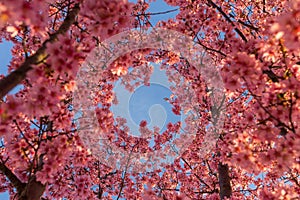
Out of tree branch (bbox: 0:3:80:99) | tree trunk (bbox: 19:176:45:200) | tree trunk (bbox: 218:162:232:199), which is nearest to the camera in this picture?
tree branch (bbox: 0:3:80:99)

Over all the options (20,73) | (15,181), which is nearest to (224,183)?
(15,181)

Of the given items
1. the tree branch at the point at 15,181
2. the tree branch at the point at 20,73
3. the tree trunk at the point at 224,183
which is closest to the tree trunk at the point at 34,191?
the tree branch at the point at 15,181

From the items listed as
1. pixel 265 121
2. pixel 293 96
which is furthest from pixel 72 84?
pixel 293 96

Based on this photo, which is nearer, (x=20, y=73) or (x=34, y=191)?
(x=20, y=73)

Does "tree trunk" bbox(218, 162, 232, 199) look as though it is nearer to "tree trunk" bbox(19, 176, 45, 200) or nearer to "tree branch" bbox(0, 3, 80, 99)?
A: "tree trunk" bbox(19, 176, 45, 200)

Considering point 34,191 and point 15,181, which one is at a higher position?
point 15,181

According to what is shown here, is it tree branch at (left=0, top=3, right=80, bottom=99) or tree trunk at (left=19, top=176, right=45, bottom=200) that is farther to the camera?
tree trunk at (left=19, top=176, right=45, bottom=200)

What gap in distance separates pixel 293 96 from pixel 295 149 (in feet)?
2.41

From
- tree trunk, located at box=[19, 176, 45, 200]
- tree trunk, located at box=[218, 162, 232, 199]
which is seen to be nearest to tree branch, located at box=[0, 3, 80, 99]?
tree trunk, located at box=[19, 176, 45, 200]

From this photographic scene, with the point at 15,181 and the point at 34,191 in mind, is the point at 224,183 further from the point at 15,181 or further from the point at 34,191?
the point at 15,181

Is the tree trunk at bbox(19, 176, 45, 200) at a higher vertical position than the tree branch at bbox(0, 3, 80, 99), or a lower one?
lower

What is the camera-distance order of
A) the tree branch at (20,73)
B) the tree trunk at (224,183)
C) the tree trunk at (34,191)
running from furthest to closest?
the tree trunk at (224,183), the tree trunk at (34,191), the tree branch at (20,73)

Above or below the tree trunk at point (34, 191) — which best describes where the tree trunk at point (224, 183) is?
above

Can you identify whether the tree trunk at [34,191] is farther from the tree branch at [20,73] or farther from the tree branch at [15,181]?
the tree branch at [20,73]
